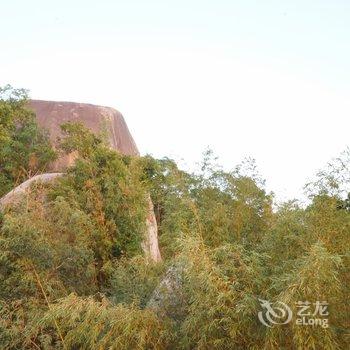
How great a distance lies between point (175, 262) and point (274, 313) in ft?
4.78

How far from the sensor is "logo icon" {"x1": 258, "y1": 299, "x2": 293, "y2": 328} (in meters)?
4.21

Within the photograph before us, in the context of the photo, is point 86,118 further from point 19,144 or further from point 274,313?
point 274,313

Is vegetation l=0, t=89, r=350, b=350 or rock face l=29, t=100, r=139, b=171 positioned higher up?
rock face l=29, t=100, r=139, b=171

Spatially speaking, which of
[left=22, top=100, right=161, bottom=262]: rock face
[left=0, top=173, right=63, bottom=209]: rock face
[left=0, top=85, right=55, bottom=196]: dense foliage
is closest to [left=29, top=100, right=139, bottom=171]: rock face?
[left=22, top=100, right=161, bottom=262]: rock face

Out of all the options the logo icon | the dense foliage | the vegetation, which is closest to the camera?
the logo icon

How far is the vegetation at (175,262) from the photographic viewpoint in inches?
179

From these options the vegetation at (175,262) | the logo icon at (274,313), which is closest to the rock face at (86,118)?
the vegetation at (175,262)

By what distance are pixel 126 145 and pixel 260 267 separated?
16.2 metres

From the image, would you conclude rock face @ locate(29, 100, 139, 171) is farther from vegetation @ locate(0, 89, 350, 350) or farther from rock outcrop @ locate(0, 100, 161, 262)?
vegetation @ locate(0, 89, 350, 350)

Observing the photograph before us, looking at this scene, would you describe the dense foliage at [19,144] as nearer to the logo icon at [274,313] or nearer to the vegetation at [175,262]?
the vegetation at [175,262]

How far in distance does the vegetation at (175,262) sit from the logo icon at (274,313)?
43 mm

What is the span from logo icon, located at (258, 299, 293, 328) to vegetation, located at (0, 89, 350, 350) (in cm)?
4

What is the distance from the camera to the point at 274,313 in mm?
4391

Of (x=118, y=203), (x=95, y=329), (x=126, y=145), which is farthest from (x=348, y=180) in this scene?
(x=126, y=145)
